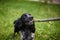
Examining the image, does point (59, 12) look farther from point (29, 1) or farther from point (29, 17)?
point (29, 17)

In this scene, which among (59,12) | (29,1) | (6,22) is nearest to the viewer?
(6,22)

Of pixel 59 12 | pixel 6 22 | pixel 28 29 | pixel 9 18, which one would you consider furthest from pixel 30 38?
pixel 59 12

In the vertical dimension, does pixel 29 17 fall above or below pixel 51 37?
above

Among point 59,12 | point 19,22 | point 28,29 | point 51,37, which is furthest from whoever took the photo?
point 59,12

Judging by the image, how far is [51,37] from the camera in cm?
560

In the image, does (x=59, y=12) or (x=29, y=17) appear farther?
(x=59, y=12)

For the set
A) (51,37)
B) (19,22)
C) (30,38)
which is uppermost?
(19,22)

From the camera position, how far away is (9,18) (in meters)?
7.43

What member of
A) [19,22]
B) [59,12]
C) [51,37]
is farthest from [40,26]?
[59,12]

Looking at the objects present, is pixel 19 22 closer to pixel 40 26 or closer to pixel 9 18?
pixel 40 26

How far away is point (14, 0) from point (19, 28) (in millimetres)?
7845

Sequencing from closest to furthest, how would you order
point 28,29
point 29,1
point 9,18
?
1. point 28,29
2. point 9,18
3. point 29,1

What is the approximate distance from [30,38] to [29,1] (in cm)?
772

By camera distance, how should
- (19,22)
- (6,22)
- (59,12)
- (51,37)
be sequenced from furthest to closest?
(59,12) → (6,22) → (51,37) → (19,22)
